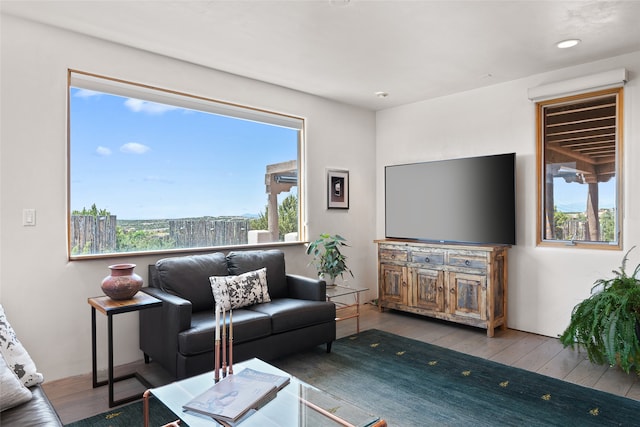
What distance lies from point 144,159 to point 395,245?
2.83 m

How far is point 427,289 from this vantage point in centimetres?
436

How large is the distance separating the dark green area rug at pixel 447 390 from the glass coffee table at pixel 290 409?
2.28 ft

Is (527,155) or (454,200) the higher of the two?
(527,155)

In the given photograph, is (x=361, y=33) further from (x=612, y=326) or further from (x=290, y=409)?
(x=612, y=326)

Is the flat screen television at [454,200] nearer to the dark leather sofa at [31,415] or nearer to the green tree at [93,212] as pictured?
the green tree at [93,212]

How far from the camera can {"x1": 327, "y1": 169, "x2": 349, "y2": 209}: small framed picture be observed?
486 centimetres

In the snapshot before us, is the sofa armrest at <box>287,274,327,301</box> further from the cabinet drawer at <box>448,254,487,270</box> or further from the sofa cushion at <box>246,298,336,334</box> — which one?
the cabinet drawer at <box>448,254,487,270</box>

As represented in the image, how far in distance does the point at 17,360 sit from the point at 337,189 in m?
3.62

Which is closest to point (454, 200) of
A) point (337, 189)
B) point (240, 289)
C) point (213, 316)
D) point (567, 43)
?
point (337, 189)

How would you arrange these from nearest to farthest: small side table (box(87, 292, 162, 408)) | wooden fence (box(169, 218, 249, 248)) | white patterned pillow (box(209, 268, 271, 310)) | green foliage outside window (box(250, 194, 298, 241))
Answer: small side table (box(87, 292, 162, 408))
white patterned pillow (box(209, 268, 271, 310))
wooden fence (box(169, 218, 249, 248))
green foliage outside window (box(250, 194, 298, 241))

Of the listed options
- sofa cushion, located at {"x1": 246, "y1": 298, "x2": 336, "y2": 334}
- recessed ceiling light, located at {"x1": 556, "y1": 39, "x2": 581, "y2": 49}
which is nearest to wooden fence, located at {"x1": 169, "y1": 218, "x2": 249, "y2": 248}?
sofa cushion, located at {"x1": 246, "y1": 298, "x2": 336, "y2": 334}

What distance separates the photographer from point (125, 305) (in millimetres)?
2537

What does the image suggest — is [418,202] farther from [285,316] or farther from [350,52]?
[285,316]

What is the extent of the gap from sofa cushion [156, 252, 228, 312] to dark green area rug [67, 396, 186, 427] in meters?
0.85
